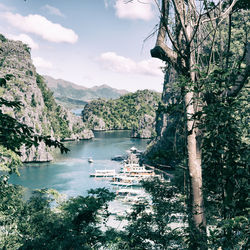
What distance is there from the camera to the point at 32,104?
52.6 m

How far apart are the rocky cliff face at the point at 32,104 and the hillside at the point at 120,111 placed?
56.3ft

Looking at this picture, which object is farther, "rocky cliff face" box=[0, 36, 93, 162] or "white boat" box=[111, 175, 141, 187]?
"rocky cliff face" box=[0, 36, 93, 162]

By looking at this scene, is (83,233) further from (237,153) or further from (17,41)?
(17,41)

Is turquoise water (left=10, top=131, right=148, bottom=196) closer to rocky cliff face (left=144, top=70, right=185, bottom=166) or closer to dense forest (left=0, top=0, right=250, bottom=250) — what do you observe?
rocky cliff face (left=144, top=70, right=185, bottom=166)

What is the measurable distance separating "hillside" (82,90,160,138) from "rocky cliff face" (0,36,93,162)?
675 inches

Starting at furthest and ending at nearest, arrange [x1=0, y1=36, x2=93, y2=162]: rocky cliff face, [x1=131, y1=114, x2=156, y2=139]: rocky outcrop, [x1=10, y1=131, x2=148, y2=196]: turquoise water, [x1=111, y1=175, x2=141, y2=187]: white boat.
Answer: [x1=131, y1=114, x2=156, y2=139]: rocky outcrop < [x1=0, y1=36, x2=93, y2=162]: rocky cliff face < [x1=111, y1=175, x2=141, y2=187]: white boat < [x1=10, y1=131, x2=148, y2=196]: turquoise water

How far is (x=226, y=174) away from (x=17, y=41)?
6948 centimetres

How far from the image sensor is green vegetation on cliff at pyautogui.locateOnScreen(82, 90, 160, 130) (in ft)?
286

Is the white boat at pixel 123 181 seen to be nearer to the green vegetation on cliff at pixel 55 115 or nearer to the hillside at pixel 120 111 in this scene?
the green vegetation on cliff at pixel 55 115

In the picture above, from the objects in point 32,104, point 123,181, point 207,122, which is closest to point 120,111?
point 32,104

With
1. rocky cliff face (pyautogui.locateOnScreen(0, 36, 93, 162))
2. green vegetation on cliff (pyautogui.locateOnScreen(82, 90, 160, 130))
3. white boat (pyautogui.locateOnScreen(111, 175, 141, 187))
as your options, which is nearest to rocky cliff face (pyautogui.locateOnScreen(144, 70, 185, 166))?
white boat (pyautogui.locateOnScreen(111, 175, 141, 187))

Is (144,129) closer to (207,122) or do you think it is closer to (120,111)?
(120,111)

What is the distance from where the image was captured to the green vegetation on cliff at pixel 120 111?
286 ft

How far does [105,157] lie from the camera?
42.2m
